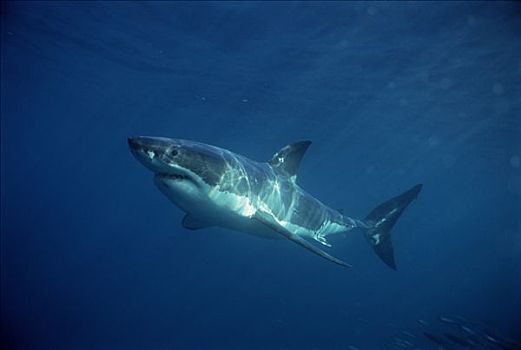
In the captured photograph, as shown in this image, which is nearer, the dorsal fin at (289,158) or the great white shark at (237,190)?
the great white shark at (237,190)

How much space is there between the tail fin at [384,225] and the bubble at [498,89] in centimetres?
1196

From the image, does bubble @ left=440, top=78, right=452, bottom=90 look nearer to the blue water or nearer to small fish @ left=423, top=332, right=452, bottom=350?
the blue water

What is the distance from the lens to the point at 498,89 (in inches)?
737

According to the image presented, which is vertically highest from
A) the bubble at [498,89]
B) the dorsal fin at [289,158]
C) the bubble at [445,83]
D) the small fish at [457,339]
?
the bubble at [498,89]

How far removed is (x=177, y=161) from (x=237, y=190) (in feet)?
4.64

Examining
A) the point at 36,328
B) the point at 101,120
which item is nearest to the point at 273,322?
the point at 36,328

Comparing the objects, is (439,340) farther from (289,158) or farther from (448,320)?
(289,158)

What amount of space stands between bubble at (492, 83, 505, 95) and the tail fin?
39.2ft

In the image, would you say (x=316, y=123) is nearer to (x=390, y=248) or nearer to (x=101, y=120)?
(x=390, y=248)

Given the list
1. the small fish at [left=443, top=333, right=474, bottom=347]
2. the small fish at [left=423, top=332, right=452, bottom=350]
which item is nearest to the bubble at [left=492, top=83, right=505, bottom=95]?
the small fish at [left=443, top=333, right=474, bottom=347]

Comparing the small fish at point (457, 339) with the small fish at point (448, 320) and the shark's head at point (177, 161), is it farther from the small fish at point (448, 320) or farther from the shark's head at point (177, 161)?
the shark's head at point (177, 161)

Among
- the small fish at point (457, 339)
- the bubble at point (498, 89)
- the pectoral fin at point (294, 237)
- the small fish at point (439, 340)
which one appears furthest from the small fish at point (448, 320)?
the bubble at point (498, 89)

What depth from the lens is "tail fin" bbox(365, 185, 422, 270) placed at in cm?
1042

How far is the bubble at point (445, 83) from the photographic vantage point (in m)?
18.3
